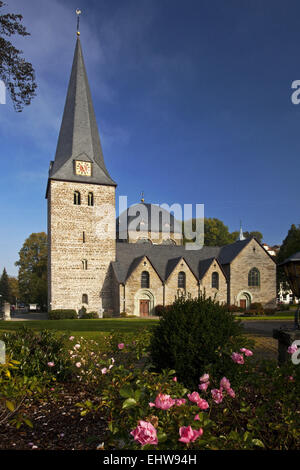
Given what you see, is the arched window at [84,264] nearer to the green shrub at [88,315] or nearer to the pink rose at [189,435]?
the green shrub at [88,315]

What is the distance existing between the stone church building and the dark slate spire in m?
0.10

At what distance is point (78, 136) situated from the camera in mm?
32469

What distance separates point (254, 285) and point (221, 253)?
5.88m

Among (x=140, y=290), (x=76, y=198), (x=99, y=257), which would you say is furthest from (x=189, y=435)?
(x=76, y=198)

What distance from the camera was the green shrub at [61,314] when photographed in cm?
2773

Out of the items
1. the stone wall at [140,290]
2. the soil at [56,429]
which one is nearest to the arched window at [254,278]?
the stone wall at [140,290]

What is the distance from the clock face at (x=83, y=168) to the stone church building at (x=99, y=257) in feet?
0.35

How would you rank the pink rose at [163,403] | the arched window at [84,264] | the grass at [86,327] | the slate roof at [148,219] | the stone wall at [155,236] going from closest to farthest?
the pink rose at [163,403]
the grass at [86,327]
the arched window at [84,264]
the stone wall at [155,236]
the slate roof at [148,219]

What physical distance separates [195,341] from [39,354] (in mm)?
3167

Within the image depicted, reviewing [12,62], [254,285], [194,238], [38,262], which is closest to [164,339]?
[12,62]

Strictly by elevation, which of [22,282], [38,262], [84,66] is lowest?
[22,282]

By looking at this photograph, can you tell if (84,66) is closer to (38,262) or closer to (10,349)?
(38,262)

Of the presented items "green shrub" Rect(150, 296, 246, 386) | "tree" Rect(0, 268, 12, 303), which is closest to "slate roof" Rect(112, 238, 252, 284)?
"green shrub" Rect(150, 296, 246, 386)

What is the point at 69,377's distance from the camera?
6238 millimetres
